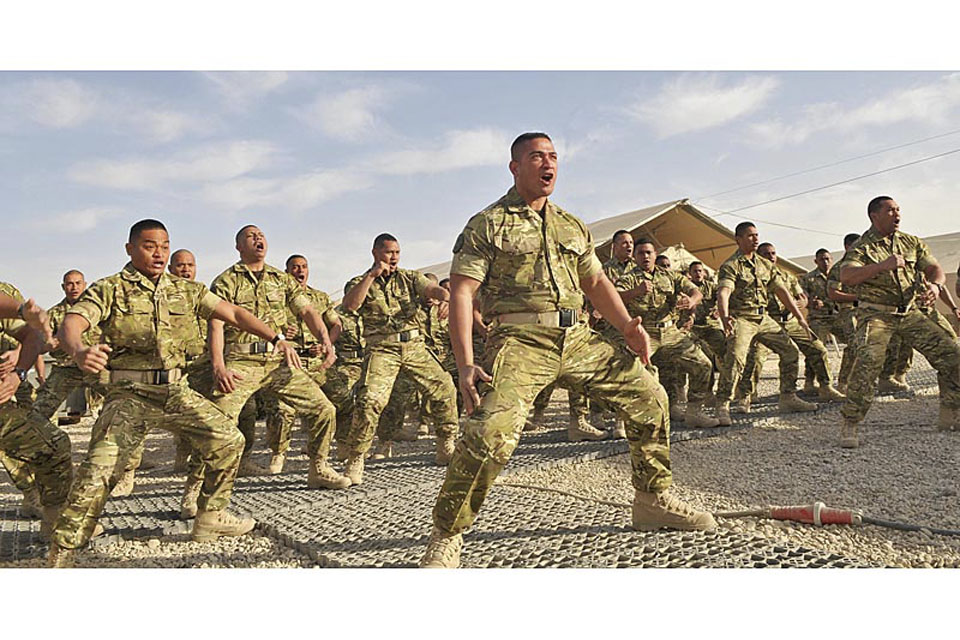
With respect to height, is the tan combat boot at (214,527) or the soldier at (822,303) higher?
the soldier at (822,303)

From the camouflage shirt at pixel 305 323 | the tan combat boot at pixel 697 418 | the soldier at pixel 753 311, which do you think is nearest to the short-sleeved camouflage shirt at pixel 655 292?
the soldier at pixel 753 311

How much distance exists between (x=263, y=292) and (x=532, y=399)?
3278 mm

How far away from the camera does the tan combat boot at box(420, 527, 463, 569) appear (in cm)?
303

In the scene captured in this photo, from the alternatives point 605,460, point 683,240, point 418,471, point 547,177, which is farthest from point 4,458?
point 683,240

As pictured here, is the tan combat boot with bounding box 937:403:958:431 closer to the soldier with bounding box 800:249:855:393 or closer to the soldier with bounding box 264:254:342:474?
the soldier with bounding box 800:249:855:393

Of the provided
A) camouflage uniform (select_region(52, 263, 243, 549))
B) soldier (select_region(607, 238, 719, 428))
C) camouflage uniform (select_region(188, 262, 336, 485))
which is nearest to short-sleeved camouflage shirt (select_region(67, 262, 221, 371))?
camouflage uniform (select_region(52, 263, 243, 549))

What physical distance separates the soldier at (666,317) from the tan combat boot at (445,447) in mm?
2386

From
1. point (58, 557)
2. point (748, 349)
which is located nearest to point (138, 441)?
point (58, 557)

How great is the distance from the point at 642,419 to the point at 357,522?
6.13 ft

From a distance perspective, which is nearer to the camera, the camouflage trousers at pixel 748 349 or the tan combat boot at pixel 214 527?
the tan combat boot at pixel 214 527

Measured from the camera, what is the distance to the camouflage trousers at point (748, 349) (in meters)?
7.51

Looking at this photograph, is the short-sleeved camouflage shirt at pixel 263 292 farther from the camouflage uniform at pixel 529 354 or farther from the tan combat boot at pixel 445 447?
the camouflage uniform at pixel 529 354

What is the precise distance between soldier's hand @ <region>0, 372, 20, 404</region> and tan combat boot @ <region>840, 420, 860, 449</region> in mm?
5878

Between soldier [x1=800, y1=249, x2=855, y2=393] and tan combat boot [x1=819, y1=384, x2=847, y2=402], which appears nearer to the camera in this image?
tan combat boot [x1=819, y1=384, x2=847, y2=402]
